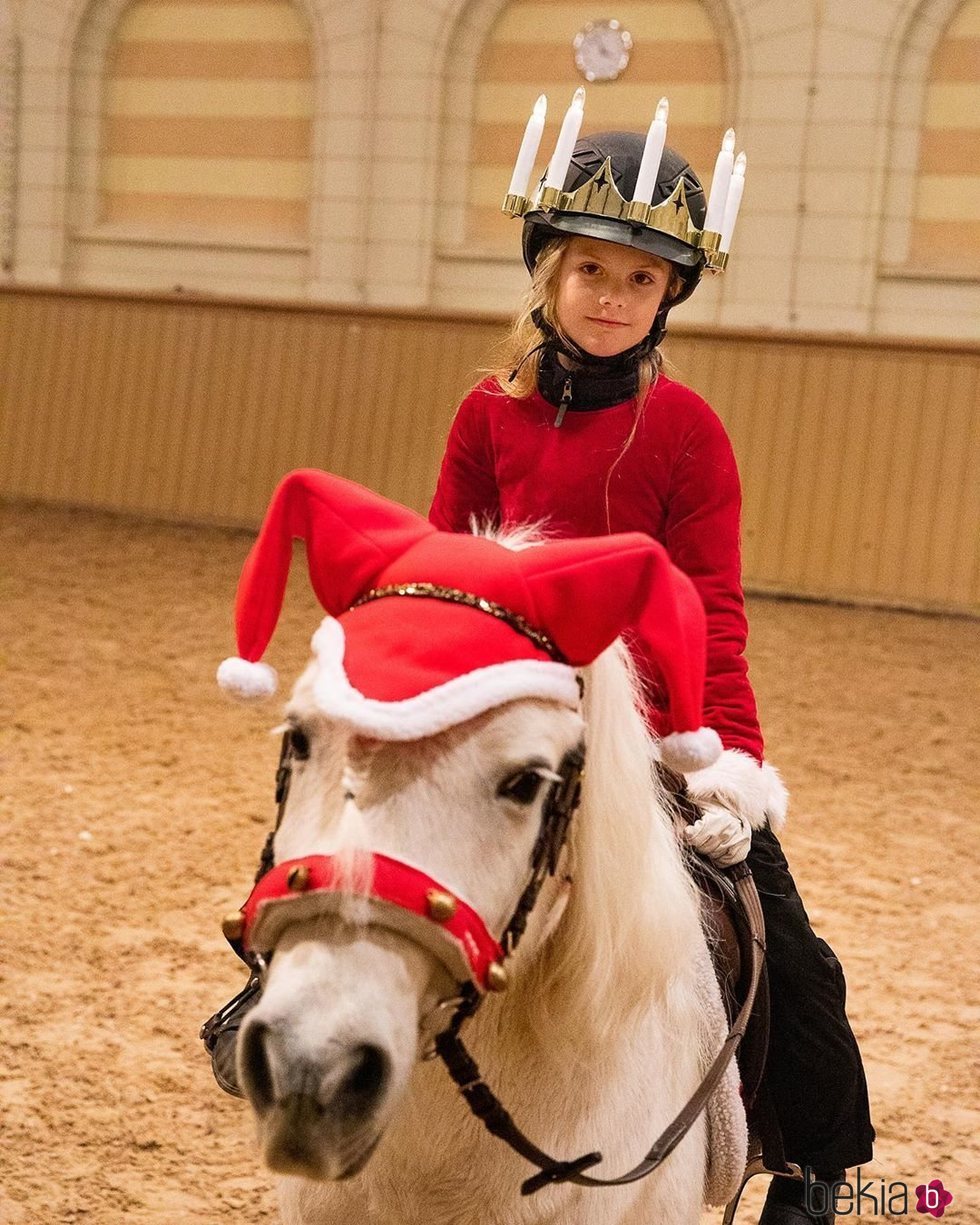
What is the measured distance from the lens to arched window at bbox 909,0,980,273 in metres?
10.2

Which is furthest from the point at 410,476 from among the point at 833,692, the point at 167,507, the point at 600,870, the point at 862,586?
the point at 600,870

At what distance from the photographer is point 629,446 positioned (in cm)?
200

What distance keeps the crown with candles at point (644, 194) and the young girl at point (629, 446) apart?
0.03 ft

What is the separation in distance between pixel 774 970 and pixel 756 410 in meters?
7.94

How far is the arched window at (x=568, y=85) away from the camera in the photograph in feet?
35.6

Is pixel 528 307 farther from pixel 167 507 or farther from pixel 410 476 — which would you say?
pixel 167 507

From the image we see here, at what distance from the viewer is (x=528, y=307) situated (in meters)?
2.14

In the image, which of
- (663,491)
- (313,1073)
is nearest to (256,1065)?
(313,1073)

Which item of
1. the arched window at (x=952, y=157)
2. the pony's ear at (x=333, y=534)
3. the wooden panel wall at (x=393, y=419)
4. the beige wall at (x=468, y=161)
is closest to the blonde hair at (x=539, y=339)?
the pony's ear at (x=333, y=534)

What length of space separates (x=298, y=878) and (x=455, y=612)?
0.32 meters

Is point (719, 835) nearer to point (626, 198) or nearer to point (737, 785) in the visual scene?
point (737, 785)

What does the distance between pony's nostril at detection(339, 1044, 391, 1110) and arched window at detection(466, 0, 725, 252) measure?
33.0ft

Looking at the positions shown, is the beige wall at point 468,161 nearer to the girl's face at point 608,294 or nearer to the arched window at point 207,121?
the arched window at point 207,121

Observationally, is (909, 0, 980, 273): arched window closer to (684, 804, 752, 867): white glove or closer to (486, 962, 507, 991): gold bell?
(684, 804, 752, 867): white glove
